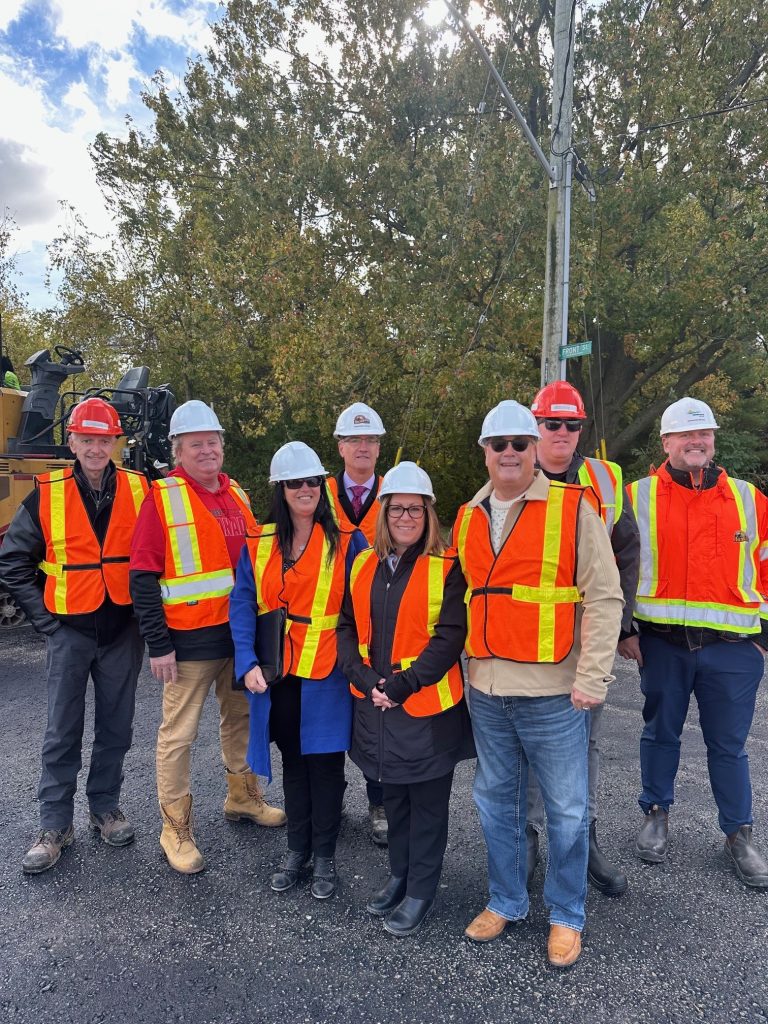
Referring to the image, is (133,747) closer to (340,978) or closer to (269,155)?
(340,978)

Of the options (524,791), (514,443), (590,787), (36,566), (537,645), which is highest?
(514,443)

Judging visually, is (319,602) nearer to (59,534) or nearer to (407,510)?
(407,510)

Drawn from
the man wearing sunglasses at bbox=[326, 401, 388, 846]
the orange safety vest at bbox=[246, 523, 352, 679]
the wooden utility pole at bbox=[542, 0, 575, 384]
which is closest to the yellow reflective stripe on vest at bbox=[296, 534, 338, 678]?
the orange safety vest at bbox=[246, 523, 352, 679]

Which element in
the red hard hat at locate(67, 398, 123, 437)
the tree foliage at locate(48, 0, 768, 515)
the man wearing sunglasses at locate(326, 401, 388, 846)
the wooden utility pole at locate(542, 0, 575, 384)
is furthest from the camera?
the tree foliage at locate(48, 0, 768, 515)

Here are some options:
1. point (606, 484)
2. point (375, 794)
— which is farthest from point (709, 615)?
point (375, 794)

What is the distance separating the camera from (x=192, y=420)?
320cm

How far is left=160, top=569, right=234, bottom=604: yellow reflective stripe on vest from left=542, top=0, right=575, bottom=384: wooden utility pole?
6.56 meters

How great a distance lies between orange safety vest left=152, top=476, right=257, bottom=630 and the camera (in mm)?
3121

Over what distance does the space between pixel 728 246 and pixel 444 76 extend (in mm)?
5918

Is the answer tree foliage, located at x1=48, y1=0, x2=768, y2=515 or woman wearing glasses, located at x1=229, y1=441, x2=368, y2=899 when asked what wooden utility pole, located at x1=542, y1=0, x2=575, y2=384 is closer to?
tree foliage, located at x1=48, y1=0, x2=768, y2=515

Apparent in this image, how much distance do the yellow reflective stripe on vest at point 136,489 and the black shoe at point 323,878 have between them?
1.93m

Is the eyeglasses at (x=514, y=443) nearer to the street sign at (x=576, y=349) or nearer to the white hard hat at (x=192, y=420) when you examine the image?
the white hard hat at (x=192, y=420)

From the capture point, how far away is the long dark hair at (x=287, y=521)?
2.96 m

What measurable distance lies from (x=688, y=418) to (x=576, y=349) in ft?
16.6
